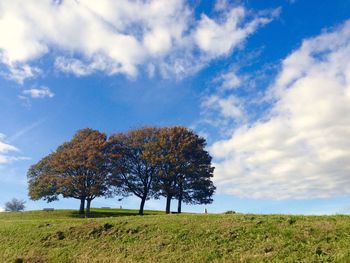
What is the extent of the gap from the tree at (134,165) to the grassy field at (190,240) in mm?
32741

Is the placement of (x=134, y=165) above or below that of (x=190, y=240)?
above

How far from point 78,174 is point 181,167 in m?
18.6

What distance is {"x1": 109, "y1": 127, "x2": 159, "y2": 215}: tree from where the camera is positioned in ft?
228

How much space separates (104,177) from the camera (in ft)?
226

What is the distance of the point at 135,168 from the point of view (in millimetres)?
71000

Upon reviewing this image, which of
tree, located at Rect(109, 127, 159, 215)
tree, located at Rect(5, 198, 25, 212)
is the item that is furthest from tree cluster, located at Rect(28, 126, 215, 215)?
tree, located at Rect(5, 198, 25, 212)

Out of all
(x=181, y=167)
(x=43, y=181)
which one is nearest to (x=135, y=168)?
(x=181, y=167)

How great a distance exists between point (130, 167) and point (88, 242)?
40161mm

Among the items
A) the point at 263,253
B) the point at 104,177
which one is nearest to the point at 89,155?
the point at 104,177

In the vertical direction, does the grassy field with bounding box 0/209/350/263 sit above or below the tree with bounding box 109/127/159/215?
below

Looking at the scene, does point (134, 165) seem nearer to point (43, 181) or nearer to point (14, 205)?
point (43, 181)

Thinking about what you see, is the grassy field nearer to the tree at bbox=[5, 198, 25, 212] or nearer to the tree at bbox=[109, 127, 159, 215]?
the tree at bbox=[109, 127, 159, 215]

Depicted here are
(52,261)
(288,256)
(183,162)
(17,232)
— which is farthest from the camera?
(183,162)

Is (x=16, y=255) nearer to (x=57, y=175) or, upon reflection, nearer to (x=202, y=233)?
(x=202, y=233)
